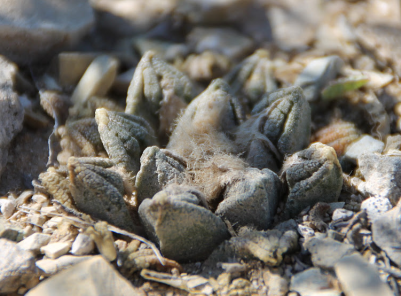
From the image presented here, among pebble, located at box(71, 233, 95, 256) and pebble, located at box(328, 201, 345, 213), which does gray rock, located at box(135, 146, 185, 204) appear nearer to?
pebble, located at box(71, 233, 95, 256)

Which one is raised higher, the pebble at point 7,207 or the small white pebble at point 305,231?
the pebble at point 7,207

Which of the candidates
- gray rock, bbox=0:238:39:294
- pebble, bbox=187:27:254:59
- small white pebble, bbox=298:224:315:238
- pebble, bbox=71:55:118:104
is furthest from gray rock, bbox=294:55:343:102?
gray rock, bbox=0:238:39:294

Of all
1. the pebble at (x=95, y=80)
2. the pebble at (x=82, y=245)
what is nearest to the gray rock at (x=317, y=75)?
the pebble at (x=95, y=80)

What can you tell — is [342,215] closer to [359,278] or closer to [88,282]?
[359,278]

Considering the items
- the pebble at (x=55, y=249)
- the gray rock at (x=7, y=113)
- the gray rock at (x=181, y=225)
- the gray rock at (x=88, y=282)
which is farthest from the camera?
the gray rock at (x=7, y=113)

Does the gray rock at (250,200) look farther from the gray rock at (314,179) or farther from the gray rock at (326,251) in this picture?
the gray rock at (326,251)

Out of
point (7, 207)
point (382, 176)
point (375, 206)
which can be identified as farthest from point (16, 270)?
point (382, 176)
